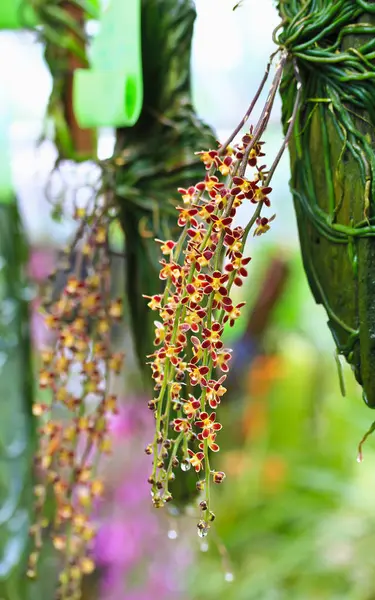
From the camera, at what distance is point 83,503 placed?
0.67 meters

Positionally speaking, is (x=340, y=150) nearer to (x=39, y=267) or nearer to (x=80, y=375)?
(x=80, y=375)

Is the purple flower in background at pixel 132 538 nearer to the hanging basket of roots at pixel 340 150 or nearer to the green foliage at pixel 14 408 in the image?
the green foliage at pixel 14 408

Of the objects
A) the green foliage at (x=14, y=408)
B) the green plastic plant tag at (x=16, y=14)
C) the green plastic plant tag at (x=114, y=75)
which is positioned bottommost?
the green foliage at (x=14, y=408)

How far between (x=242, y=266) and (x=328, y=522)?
3.32ft

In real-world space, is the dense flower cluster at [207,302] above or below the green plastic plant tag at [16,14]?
below

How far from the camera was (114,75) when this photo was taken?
61 cm

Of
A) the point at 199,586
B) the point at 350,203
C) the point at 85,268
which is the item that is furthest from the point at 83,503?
the point at 199,586

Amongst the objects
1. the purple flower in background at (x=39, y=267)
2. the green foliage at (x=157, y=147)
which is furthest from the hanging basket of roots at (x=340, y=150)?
the purple flower in background at (x=39, y=267)

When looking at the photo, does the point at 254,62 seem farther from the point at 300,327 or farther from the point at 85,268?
the point at 300,327

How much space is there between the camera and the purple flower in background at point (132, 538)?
1184 mm

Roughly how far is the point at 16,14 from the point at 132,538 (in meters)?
0.92

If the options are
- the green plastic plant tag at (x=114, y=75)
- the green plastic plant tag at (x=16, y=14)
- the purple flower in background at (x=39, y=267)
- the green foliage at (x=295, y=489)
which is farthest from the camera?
the green foliage at (x=295, y=489)

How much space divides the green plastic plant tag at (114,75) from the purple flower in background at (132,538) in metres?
0.64

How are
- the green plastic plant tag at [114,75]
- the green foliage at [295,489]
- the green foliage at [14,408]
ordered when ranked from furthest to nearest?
the green foliage at [295,489] < the green foliage at [14,408] < the green plastic plant tag at [114,75]
